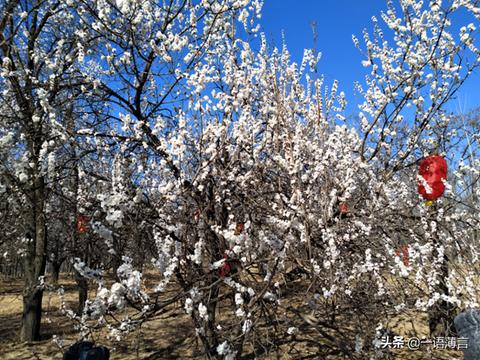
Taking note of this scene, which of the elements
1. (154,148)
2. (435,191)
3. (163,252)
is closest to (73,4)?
(154,148)

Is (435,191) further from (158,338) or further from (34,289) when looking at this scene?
(34,289)

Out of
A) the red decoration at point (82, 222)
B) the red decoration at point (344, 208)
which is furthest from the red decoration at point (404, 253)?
the red decoration at point (82, 222)

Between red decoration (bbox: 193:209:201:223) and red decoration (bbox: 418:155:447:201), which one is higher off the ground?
red decoration (bbox: 418:155:447:201)

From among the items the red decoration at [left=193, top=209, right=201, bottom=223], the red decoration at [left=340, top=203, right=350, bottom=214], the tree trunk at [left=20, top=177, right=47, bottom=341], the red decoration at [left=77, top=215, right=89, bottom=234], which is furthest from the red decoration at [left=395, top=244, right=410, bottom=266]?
the tree trunk at [left=20, top=177, right=47, bottom=341]

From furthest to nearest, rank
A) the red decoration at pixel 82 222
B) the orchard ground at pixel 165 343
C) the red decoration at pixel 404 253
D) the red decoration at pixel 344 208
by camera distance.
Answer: the orchard ground at pixel 165 343 < the red decoration at pixel 82 222 < the red decoration at pixel 404 253 < the red decoration at pixel 344 208

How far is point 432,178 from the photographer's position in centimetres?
382

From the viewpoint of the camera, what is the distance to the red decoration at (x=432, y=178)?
378 centimetres

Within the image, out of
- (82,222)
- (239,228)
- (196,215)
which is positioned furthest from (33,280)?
(239,228)

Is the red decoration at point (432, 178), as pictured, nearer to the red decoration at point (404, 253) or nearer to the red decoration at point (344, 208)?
the red decoration at point (404, 253)

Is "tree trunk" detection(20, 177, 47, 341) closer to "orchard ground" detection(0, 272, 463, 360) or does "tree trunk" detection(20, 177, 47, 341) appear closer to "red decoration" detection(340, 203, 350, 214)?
"orchard ground" detection(0, 272, 463, 360)

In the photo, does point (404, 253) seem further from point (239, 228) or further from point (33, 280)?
point (33, 280)

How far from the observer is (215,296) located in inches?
133

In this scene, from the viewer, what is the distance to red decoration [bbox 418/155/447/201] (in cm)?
378

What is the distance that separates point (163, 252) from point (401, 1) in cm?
403
